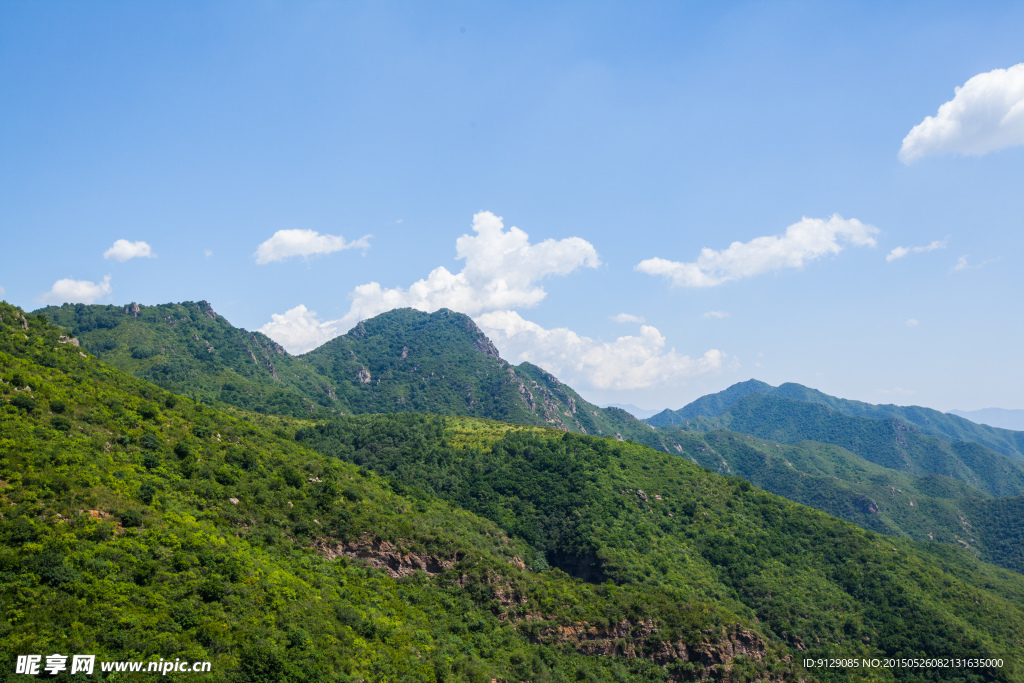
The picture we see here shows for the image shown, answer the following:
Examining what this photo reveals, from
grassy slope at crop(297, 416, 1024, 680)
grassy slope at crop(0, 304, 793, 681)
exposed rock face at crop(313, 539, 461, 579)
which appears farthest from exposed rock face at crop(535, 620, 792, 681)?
exposed rock face at crop(313, 539, 461, 579)

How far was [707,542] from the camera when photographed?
119188 mm

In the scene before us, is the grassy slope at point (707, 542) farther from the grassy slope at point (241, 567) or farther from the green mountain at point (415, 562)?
the grassy slope at point (241, 567)

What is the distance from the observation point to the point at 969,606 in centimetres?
10538

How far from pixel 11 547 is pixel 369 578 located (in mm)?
43414

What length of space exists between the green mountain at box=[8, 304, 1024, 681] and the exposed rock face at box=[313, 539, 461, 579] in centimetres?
35

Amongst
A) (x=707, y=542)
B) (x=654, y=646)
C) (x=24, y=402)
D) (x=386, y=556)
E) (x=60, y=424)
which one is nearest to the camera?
(x=24, y=402)

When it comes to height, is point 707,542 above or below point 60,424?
below

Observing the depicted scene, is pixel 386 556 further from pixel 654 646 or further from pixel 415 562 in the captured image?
pixel 654 646

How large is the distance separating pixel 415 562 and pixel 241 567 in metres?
35.9

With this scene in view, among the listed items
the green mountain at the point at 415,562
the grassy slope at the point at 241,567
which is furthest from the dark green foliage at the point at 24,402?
the grassy slope at the point at 241,567

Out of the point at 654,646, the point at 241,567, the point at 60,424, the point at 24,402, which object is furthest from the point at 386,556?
the point at 24,402

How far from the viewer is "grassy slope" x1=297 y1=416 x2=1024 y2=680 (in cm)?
9975

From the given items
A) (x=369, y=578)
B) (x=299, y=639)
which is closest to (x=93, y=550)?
(x=299, y=639)

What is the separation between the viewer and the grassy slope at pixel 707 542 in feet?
327
